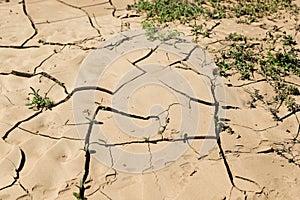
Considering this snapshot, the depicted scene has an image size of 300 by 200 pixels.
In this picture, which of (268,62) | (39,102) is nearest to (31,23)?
(39,102)

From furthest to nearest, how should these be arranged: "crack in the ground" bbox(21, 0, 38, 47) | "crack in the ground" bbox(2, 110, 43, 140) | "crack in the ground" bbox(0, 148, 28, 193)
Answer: "crack in the ground" bbox(21, 0, 38, 47) → "crack in the ground" bbox(2, 110, 43, 140) → "crack in the ground" bbox(0, 148, 28, 193)

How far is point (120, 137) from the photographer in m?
2.82

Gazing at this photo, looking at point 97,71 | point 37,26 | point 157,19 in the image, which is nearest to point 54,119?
point 97,71

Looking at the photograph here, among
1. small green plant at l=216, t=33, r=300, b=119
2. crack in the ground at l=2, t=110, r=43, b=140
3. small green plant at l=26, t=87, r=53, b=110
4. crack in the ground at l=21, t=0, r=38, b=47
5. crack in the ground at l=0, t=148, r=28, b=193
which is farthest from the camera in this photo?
crack in the ground at l=21, t=0, r=38, b=47

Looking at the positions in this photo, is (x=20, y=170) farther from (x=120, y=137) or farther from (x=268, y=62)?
(x=268, y=62)

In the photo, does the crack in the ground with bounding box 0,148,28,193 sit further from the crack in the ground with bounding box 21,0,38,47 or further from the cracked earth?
the crack in the ground with bounding box 21,0,38,47

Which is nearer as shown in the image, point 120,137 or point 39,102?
point 120,137

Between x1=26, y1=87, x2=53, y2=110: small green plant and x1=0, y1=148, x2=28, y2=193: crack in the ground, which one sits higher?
x1=26, y1=87, x2=53, y2=110: small green plant

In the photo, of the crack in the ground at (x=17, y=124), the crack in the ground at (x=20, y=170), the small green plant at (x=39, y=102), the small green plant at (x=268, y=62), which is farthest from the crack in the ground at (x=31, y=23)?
the small green plant at (x=268, y=62)

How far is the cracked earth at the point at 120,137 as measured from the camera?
250cm

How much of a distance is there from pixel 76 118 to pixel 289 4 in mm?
2798

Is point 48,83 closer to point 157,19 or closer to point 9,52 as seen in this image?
point 9,52

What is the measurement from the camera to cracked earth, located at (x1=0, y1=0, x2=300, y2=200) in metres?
2.50

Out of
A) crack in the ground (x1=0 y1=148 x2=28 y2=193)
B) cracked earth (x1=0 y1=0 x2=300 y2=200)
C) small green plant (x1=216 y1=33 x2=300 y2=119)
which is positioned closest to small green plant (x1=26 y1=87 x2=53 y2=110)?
cracked earth (x1=0 y1=0 x2=300 y2=200)
